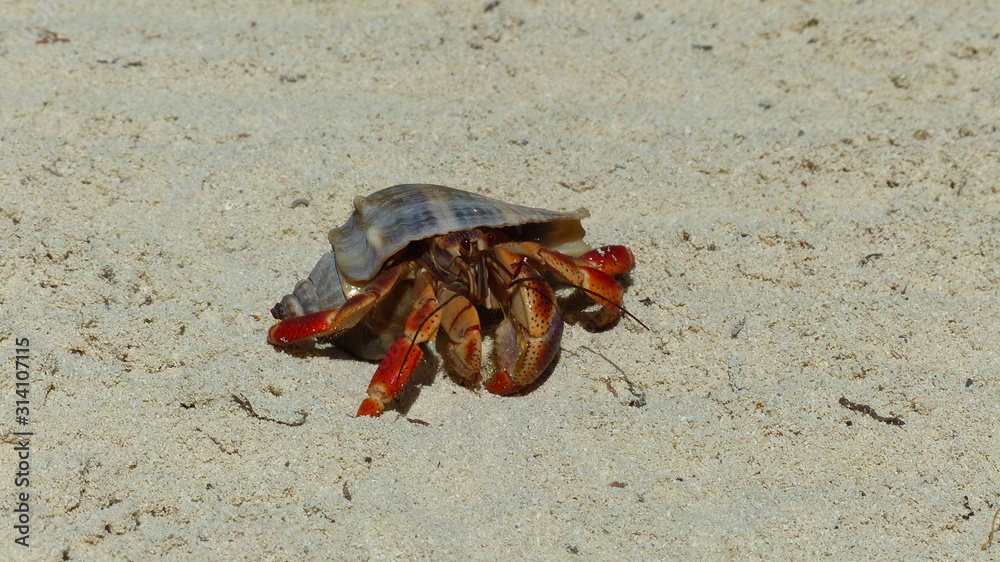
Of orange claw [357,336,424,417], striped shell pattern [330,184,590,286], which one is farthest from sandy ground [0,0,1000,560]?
striped shell pattern [330,184,590,286]

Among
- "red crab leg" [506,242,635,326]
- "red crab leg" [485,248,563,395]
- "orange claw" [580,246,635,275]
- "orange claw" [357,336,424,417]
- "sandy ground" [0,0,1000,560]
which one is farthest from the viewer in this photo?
"orange claw" [580,246,635,275]

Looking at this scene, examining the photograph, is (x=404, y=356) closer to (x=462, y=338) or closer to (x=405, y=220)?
(x=462, y=338)

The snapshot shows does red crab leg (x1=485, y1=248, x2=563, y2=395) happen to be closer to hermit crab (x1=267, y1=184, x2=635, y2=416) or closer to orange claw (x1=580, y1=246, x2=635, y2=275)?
hermit crab (x1=267, y1=184, x2=635, y2=416)

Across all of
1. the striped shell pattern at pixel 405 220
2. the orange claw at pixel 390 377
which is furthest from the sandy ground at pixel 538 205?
the striped shell pattern at pixel 405 220

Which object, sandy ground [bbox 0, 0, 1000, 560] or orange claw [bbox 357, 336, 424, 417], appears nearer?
sandy ground [bbox 0, 0, 1000, 560]

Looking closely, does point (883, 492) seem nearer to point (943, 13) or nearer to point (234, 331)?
point (234, 331)

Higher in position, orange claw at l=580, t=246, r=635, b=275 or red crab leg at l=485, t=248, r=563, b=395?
orange claw at l=580, t=246, r=635, b=275
